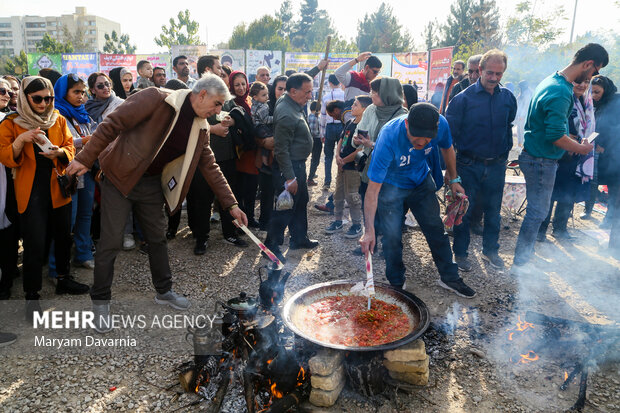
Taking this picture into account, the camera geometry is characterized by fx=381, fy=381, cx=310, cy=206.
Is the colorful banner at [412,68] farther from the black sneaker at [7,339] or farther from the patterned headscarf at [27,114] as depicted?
the black sneaker at [7,339]

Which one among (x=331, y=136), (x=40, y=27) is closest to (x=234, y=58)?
(x=331, y=136)

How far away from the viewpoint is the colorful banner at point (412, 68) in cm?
1777

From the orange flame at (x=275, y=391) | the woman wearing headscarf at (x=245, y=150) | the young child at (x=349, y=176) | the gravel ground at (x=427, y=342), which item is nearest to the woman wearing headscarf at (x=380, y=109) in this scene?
the young child at (x=349, y=176)

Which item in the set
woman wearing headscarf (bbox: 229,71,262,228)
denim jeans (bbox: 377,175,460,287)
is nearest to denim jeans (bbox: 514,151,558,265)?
denim jeans (bbox: 377,175,460,287)

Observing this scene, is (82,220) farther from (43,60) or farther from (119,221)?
(43,60)

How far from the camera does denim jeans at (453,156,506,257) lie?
4848 mm

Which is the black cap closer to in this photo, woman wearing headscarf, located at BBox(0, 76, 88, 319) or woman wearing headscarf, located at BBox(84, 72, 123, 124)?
woman wearing headscarf, located at BBox(0, 76, 88, 319)

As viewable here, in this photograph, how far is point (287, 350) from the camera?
116 inches

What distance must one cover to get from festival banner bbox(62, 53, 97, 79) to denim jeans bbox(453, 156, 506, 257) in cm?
2290

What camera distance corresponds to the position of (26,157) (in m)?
3.68

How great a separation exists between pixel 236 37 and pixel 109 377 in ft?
204

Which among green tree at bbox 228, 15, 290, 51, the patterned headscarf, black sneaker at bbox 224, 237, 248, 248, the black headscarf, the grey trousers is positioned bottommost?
black sneaker at bbox 224, 237, 248, 248

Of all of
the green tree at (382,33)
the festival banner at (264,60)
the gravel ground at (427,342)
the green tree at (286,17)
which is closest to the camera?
the gravel ground at (427,342)

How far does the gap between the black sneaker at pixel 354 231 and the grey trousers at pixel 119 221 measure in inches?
122
